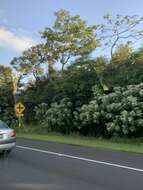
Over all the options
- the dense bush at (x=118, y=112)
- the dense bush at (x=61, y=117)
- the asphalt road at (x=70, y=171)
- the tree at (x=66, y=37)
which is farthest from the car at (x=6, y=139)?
the tree at (x=66, y=37)

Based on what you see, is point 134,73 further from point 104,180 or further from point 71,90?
point 104,180

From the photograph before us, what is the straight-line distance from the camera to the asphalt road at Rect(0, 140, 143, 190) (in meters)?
10.3

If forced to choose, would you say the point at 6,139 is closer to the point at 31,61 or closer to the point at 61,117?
the point at 61,117

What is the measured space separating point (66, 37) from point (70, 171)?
39609 millimetres

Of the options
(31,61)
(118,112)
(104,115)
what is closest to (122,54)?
(104,115)

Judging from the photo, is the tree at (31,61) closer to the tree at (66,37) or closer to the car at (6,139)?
the tree at (66,37)

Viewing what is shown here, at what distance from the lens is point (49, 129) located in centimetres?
3694

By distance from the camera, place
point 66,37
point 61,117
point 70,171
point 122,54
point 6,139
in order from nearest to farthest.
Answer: point 70,171 → point 6,139 → point 61,117 → point 122,54 → point 66,37

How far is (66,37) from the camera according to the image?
51094mm

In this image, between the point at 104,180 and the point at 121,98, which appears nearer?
the point at 104,180

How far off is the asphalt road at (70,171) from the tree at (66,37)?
3427 centimetres

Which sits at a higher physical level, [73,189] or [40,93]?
[40,93]

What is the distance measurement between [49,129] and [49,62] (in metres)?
17.6

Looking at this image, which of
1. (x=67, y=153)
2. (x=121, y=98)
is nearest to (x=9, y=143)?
(x=67, y=153)
